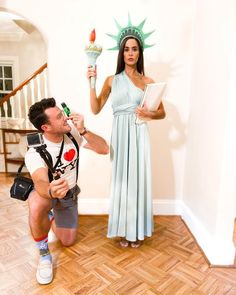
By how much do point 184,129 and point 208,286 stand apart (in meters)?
1.25

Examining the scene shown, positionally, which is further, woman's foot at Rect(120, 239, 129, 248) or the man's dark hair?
woman's foot at Rect(120, 239, 129, 248)

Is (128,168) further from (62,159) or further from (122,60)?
(122,60)

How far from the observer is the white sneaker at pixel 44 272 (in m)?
1.51

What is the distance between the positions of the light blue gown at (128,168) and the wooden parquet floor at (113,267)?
0.19m

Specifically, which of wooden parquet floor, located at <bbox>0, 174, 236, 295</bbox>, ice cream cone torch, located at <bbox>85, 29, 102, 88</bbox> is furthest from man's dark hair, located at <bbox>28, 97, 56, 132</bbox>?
wooden parquet floor, located at <bbox>0, 174, 236, 295</bbox>

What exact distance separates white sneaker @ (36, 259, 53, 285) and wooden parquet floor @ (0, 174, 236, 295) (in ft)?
0.11

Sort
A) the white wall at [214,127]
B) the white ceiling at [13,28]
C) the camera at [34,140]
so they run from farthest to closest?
the white ceiling at [13,28]
the white wall at [214,127]
the camera at [34,140]

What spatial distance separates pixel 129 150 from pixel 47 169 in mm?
570

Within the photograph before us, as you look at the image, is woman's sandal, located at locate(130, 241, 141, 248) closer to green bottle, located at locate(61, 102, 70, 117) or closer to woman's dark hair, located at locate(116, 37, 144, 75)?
green bottle, located at locate(61, 102, 70, 117)

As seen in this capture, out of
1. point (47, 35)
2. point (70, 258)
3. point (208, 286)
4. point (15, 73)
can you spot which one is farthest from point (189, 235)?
point (15, 73)

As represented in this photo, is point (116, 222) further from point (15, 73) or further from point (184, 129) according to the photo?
point (15, 73)

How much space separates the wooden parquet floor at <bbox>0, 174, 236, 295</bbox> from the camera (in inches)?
58.5

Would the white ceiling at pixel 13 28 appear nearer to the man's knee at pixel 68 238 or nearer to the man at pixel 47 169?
the man at pixel 47 169

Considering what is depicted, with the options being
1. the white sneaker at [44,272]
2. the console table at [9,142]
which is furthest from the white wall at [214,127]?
the console table at [9,142]
